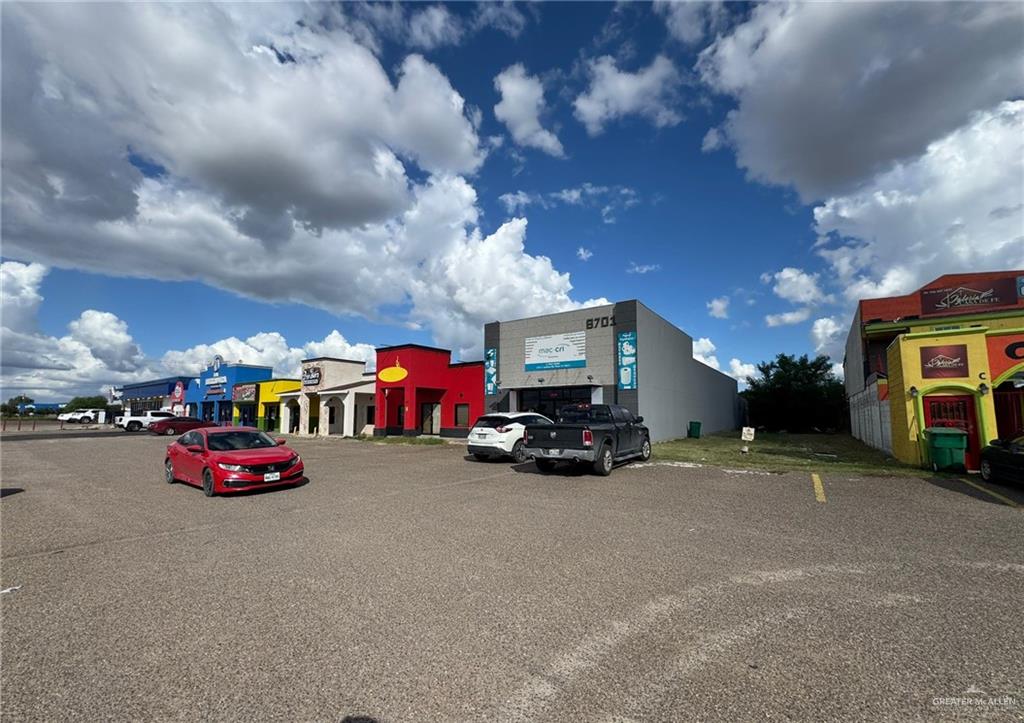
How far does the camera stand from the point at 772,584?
4.97 metres

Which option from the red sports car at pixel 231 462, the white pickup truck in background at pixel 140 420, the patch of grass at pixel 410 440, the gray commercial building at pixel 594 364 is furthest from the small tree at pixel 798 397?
the white pickup truck in background at pixel 140 420

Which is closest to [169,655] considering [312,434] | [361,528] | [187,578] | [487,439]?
[187,578]

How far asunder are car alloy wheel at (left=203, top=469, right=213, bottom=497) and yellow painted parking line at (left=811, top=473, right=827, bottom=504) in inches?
491

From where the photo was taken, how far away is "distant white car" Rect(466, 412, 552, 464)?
16625 mm

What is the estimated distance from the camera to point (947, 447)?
12.6 m

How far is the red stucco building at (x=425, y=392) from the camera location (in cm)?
3136

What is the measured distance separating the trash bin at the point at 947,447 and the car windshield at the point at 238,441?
17.1 metres

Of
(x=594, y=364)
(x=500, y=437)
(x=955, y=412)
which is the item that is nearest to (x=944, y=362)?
(x=955, y=412)

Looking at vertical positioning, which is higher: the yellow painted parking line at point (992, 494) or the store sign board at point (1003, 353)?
the store sign board at point (1003, 353)

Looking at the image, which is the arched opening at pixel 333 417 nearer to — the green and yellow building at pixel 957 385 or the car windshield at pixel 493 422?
the car windshield at pixel 493 422

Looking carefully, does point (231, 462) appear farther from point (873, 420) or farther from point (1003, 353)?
point (873, 420)

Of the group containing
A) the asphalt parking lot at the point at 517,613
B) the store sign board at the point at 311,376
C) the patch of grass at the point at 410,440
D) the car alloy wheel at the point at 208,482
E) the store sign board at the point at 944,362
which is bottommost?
the patch of grass at the point at 410,440

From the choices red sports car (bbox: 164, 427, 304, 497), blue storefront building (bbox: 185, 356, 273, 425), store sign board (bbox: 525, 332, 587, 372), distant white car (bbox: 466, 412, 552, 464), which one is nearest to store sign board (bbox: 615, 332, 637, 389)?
store sign board (bbox: 525, 332, 587, 372)

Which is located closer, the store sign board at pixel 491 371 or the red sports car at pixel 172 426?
the store sign board at pixel 491 371
